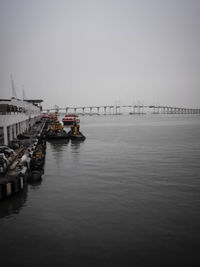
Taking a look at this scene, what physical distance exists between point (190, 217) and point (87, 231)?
8.19 metres

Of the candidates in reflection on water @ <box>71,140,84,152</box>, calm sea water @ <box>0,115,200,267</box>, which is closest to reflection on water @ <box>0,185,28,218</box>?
calm sea water @ <box>0,115,200,267</box>

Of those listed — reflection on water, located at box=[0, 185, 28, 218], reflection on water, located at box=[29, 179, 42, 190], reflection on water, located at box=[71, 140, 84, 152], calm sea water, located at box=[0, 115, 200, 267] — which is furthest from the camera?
reflection on water, located at box=[71, 140, 84, 152]

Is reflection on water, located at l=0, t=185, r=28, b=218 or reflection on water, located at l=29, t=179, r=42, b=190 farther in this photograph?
reflection on water, located at l=29, t=179, r=42, b=190

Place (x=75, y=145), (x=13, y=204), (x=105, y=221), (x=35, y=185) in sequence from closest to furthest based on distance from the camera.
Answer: (x=105, y=221) → (x=13, y=204) → (x=35, y=185) → (x=75, y=145)

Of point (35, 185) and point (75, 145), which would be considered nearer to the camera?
point (35, 185)

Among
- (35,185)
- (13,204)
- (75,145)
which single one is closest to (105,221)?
(13,204)

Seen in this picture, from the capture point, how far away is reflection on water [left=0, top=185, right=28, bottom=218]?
18464mm

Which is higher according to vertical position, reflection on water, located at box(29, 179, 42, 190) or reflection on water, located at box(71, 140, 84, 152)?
reflection on water, located at box(71, 140, 84, 152)

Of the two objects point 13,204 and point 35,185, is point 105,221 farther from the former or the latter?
point 35,185

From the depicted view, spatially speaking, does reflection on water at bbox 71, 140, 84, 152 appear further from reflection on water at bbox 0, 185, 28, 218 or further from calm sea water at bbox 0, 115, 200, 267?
reflection on water at bbox 0, 185, 28, 218

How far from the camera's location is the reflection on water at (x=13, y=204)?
18464 millimetres

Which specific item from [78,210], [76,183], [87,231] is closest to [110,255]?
[87,231]

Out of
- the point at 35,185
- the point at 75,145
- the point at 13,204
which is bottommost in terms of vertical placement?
the point at 13,204

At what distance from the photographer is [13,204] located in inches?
786
